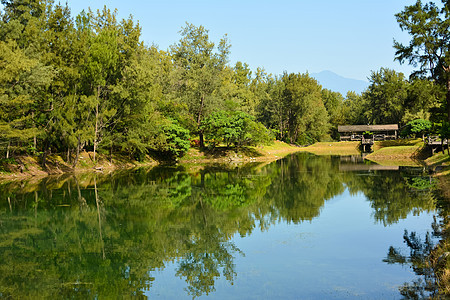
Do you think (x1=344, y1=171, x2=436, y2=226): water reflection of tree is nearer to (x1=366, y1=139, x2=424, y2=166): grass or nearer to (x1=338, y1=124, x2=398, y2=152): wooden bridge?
(x1=366, y1=139, x2=424, y2=166): grass

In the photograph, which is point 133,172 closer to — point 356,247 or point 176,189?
point 176,189

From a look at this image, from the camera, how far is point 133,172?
1756 inches

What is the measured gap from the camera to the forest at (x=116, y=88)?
→ 3141 centimetres

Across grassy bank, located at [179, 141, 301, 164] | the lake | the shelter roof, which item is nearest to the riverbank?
grassy bank, located at [179, 141, 301, 164]

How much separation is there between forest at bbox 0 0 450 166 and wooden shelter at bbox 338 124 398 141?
6.63 m

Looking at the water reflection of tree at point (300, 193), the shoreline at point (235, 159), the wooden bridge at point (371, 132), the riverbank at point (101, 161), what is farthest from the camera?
the wooden bridge at point (371, 132)

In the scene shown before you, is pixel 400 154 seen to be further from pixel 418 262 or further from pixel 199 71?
pixel 418 262

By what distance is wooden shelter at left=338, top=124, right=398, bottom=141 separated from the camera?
82.7m

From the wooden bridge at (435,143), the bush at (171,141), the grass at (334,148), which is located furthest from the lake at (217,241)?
the grass at (334,148)

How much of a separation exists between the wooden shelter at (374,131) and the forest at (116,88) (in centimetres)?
663

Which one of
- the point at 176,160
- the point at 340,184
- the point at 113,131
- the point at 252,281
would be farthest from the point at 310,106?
the point at 252,281

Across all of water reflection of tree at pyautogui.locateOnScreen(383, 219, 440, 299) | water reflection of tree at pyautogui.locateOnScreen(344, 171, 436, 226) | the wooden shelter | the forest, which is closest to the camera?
water reflection of tree at pyautogui.locateOnScreen(383, 219, 440, 299)

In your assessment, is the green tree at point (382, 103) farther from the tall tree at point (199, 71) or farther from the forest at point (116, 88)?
the tall tree at point (199, 71)

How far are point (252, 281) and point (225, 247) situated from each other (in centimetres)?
381
